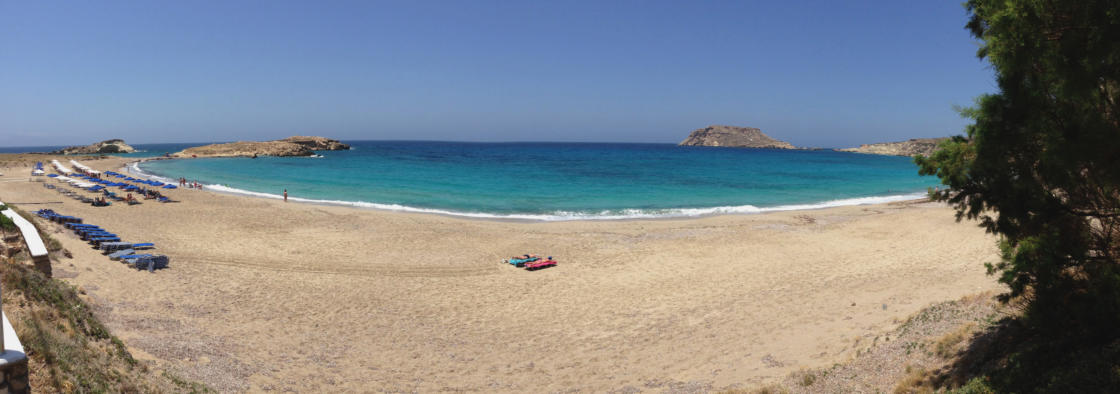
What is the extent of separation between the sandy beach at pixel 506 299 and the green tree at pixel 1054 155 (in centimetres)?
394

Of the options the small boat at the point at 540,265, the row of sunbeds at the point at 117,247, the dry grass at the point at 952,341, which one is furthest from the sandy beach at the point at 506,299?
the dry grass at the point at 952,341

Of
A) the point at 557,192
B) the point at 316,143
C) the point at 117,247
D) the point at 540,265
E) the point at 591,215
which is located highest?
the point at 316,143

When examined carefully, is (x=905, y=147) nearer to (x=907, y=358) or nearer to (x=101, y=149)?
(x=907, y=358)

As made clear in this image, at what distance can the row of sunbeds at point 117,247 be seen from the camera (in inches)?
563

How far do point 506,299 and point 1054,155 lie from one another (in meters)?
10.9

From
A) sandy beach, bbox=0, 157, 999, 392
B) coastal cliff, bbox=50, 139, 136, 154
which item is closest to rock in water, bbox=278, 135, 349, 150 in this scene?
coastal cliff, bbox=50, 139, 136, 154

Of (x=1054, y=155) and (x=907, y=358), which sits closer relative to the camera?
(x=1054, y=155)

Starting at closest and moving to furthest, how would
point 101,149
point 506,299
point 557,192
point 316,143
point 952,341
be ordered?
point 952,341, point 506,299, point 557,192, point 101,149, point 316,143

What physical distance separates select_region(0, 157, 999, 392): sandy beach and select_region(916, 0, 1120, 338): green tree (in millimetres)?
3942

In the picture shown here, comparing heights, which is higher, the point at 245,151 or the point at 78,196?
the point at 245,151

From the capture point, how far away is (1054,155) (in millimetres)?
4602

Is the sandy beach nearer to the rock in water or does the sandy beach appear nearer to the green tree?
the green tree

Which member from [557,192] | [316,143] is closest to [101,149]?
[316,143]

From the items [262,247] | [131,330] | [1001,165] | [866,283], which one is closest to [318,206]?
[262,247]
